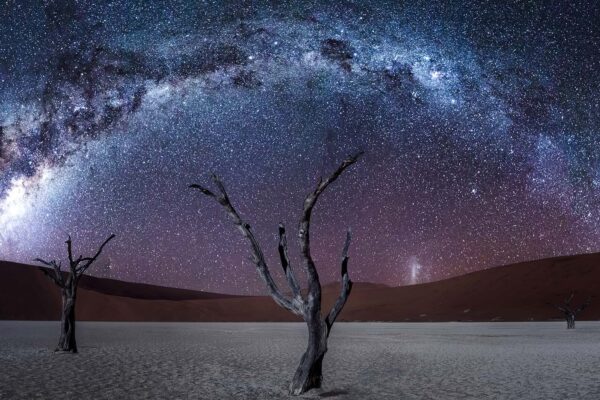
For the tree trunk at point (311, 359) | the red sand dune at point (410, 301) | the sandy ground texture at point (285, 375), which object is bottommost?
the sandy ground texture at point (285, 375)

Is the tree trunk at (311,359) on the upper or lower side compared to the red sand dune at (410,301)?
lower

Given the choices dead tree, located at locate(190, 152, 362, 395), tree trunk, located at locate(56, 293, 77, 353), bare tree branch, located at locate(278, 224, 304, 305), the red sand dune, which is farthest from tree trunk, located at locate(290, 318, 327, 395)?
the red sand dune

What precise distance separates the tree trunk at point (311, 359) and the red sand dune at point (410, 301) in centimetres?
7569

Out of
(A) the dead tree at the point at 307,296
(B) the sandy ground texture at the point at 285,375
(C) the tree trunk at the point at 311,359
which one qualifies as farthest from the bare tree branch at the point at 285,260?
(B) the sandy ground texture at the point at 285,375

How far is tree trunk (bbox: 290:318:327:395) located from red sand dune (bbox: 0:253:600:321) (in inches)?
2980

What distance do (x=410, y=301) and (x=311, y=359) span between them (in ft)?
349

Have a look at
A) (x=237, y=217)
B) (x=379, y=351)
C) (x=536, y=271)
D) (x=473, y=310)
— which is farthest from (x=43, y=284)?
(x=237, y=217)

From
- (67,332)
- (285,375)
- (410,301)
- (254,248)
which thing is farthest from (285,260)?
(410,301)

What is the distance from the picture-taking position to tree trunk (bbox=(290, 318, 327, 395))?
489 inches

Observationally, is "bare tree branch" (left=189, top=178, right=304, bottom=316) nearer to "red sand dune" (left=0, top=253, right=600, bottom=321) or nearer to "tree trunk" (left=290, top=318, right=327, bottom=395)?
"tree trunk" (left=290, top=318, right=327, bottom=395)

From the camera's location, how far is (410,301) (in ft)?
377

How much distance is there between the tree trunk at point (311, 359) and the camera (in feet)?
40.8

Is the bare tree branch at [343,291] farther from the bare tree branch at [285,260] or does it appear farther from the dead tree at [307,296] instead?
the bare tree branch at [285,260]

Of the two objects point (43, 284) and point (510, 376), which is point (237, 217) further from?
point (43, 284)
